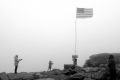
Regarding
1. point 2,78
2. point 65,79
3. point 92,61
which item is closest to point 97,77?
point 65,79

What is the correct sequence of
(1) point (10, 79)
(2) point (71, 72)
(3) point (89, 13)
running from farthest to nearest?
(3) point (89, 13) → (2) point (71, 72) → (1) point (10, 79)

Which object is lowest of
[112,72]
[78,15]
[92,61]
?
[92,61]

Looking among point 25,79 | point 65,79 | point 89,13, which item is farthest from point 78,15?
point 25,79

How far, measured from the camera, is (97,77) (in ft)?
25.1

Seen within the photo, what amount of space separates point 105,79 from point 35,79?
194 inches

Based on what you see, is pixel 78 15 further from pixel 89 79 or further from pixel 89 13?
pixel 89 79

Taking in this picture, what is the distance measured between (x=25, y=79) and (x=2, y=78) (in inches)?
70.1

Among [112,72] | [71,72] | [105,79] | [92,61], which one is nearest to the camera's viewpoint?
[112,72]

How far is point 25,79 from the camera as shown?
27.7 feet

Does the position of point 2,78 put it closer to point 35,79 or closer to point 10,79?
point 10,79

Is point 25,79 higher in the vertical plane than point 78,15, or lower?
lower

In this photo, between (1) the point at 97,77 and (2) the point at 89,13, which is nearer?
(1) the point at 97,77

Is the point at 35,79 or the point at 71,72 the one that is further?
the point at 71,72

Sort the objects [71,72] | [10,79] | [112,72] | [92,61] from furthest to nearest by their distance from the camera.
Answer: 1. [92,61]
2. [71,72]
3. [10,79]
4. [112,72]
